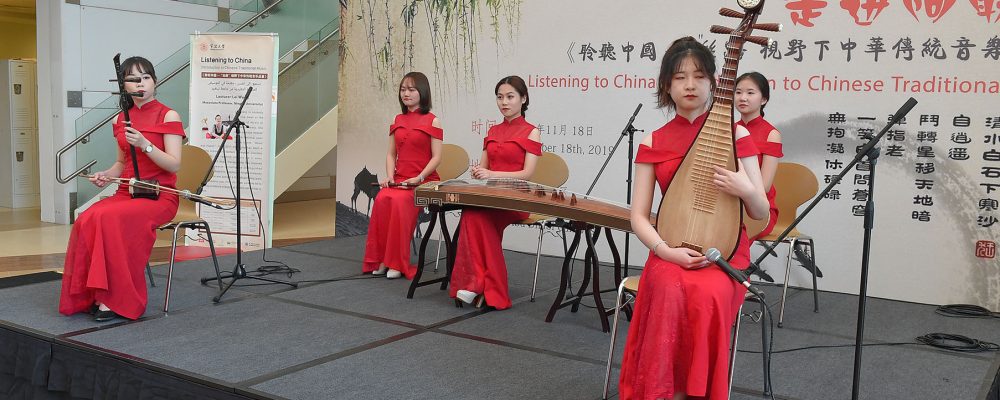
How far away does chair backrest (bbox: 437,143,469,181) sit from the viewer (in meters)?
5.43

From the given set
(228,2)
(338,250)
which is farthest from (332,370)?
(228,2)

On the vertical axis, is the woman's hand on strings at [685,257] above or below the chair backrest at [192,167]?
below

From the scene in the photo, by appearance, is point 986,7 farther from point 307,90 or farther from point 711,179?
point 307,90

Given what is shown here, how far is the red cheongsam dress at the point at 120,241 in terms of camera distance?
3783 mm

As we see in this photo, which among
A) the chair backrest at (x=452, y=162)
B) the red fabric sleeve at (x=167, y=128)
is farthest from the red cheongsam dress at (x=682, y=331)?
the chair backrest at (x=452, y=162)

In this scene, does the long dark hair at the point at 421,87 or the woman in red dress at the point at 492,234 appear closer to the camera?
the woman in red dress at the point at 492,234

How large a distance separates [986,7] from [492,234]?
282cm

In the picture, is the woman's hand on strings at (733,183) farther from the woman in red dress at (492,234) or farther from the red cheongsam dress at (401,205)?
the red cheongsam dress at (401,205)

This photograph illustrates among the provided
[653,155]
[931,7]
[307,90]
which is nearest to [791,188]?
[931,7]

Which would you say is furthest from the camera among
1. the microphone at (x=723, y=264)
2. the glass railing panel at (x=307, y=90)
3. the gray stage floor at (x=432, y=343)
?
the glass railing panel at (x=307, y=90)

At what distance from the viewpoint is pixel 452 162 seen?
5.46 metres

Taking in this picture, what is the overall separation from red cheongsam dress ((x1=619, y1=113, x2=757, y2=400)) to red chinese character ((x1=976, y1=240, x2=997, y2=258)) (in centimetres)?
285

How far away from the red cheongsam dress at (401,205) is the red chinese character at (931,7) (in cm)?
270

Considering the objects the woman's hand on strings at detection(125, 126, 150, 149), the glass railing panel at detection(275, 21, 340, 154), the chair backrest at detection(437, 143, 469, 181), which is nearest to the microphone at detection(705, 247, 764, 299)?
the woman's hand on strings at detection(125, 126, 150, 149)
